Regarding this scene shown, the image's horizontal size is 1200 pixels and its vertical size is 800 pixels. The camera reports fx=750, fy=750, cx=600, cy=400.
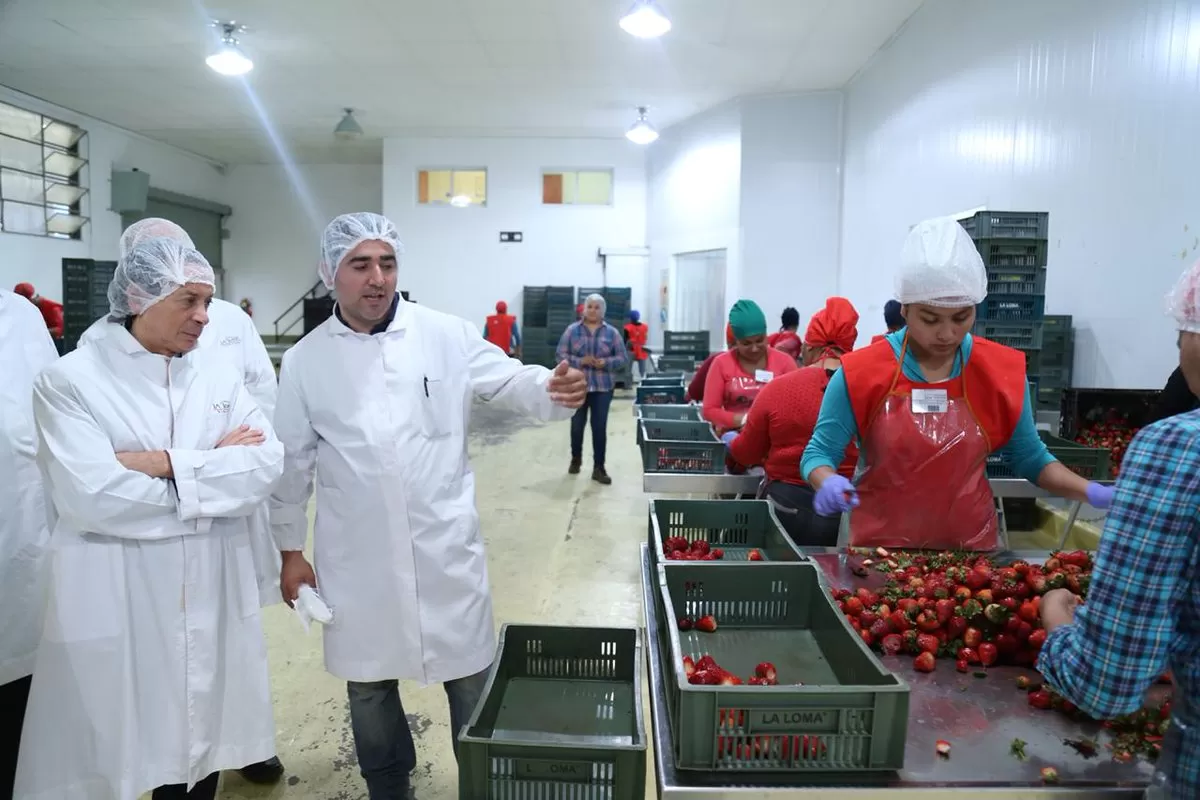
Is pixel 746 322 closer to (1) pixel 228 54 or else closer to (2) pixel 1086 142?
(2) pixel 1086 142

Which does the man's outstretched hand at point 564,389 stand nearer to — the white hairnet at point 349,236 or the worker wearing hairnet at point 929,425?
the white hairnet at point 349,236

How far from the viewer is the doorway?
35.0ft

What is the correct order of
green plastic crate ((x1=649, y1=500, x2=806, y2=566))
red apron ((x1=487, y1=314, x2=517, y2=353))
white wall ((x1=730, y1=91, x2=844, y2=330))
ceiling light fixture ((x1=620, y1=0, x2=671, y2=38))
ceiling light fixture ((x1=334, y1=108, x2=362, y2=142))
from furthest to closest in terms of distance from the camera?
1. red apron ((x1=487, y1=314, x2=517, y2=353))
2. ceiling light fixture ((x1=334, y1=108, x2=362, y2=142))
3. white wall ((x1=730, y1=91, x2=844, y2=330))
4. ceiling light fixture ((x1=620, y1=0, x2=671, y2=38))
5. green plastic crate ((x1=649, y1=500, x2=806, y2=566))

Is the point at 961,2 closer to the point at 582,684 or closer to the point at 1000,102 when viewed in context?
the point at 1000,102

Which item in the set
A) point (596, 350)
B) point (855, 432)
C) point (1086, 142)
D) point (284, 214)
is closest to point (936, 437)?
point (855, 432)

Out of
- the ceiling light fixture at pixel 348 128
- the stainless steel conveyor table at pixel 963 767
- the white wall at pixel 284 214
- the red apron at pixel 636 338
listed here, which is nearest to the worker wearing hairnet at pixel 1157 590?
the stainless steel conveyor table at pixel 963 767

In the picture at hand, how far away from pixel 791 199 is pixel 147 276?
29.2 feet

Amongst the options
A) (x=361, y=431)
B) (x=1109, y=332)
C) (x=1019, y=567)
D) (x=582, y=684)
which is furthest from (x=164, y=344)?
(x=1109, y=332)

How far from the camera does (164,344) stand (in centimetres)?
184

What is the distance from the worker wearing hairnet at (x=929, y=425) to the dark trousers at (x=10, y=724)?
87.8 inches

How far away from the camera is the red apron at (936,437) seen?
202cm

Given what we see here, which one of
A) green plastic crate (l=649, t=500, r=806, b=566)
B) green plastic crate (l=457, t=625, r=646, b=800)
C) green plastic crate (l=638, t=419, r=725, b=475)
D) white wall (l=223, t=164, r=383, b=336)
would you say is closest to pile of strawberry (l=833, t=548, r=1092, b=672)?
green plastic crate (l=649, t=500, r=806, b=566)

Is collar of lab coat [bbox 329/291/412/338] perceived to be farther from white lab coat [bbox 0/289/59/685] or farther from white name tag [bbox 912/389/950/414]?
white name tag [bbox 912/389/950/414]

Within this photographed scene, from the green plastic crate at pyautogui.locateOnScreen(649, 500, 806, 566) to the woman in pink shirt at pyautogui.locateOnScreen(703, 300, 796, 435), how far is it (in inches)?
61.7
